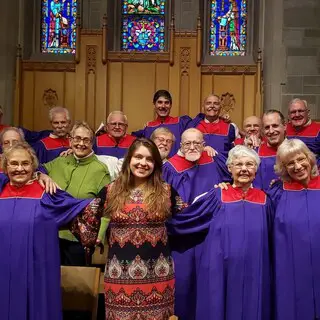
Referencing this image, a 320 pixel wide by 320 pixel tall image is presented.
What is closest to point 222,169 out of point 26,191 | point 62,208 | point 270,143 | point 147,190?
point 270,143

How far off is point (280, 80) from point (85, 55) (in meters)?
2.64

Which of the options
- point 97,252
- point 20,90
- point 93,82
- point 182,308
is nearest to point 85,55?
point 93,82

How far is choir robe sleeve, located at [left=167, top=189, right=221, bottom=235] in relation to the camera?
3805 mm

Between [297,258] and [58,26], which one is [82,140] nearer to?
[297,258]

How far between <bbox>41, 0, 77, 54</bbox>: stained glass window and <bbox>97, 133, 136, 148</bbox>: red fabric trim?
3.14 m

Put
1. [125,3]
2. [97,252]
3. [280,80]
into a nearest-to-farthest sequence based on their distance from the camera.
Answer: [97,252] < [280,80] < [125,3]

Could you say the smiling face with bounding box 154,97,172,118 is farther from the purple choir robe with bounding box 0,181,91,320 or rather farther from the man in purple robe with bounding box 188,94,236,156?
the purple choir robe with bounding box 0,181,91,320

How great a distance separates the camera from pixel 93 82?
26.8ft

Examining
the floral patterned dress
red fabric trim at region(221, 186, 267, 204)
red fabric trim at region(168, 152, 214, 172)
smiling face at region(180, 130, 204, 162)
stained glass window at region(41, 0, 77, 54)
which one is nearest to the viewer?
the floral patterned dress

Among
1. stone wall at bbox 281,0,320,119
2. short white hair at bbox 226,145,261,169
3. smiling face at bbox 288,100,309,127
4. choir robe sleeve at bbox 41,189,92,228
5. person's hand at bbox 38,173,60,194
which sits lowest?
choir robe sleeve at bbox 41,189,92,228

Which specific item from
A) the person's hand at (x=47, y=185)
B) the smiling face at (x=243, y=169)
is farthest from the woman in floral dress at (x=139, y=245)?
the smiling face at (x=243, y=169)

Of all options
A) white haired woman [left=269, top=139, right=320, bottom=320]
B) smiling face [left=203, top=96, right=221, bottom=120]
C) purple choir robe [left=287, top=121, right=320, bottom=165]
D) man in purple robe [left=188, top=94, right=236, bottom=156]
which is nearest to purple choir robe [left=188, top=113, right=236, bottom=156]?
man in purple robe [left=188, top=94, right=236, bottom=156]

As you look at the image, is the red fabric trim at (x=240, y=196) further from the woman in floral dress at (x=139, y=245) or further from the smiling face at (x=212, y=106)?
the smiling face at (x=212, y=106)

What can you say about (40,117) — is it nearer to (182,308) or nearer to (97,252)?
(97,252)
